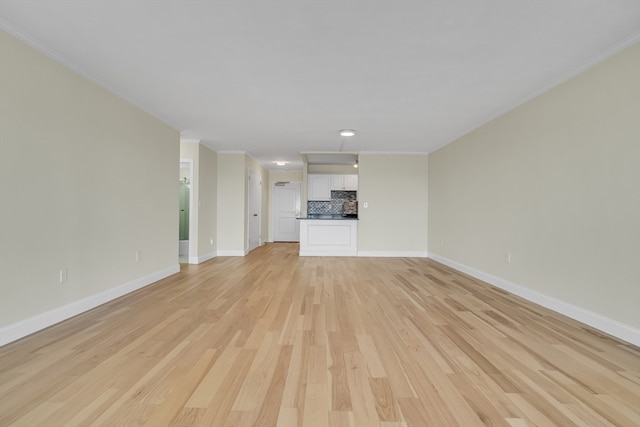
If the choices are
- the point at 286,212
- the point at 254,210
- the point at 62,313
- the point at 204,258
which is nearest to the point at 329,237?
the point at 254,210

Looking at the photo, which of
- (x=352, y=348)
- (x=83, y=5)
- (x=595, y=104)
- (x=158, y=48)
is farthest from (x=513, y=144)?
(x=83, y=5)

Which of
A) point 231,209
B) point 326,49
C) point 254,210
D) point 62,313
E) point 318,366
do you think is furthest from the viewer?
point 254,210

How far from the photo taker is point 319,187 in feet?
27.3

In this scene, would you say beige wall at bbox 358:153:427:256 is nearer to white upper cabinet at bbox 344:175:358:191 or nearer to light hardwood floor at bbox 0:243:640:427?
white upper cabinet at bbox 344:175:358:191

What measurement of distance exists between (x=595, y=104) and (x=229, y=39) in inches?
124

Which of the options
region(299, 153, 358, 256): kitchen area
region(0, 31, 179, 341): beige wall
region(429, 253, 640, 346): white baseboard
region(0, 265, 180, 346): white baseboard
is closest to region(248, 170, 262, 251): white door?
region(299, 153, 358, 256): kitchen area

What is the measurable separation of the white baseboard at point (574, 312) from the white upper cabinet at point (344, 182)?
15.1 ft

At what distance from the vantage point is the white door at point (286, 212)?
31.5 feet

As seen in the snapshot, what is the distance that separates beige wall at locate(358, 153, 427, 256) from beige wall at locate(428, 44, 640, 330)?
80.5 inches

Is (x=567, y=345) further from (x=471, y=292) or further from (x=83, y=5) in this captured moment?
(x=83, y=5)

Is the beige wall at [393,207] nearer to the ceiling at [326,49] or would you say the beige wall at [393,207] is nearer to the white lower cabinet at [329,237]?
the white lower cabinet at [329,237]

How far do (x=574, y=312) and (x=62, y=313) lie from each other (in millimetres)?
4637

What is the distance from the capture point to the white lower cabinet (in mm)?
6594

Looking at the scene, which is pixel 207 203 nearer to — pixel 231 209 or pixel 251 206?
pixel 231 209
